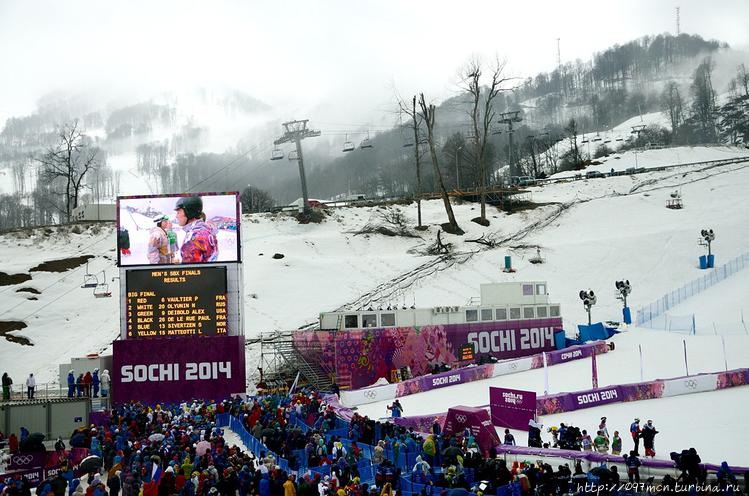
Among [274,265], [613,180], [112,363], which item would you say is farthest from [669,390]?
[613,180]

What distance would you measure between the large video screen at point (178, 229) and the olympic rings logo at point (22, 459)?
44.3 feet

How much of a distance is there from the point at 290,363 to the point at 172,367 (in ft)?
27.5

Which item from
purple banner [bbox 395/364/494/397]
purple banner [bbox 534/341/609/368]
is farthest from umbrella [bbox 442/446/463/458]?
purple banner [bbox 534/341/609/368]

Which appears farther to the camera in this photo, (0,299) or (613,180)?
(613,180)

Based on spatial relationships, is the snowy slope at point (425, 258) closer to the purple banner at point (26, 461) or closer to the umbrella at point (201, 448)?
the purple banner at point (26, 461)

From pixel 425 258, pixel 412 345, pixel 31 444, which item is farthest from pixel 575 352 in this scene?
pixel 31 444

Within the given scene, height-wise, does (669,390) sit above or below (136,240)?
below

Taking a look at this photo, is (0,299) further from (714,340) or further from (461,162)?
(461,162)

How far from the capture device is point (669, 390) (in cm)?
2839

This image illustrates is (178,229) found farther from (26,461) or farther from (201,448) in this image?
(201,448)

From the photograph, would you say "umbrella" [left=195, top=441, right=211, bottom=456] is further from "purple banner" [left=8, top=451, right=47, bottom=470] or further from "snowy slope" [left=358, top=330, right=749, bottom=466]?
"snowy slope" [left=358, top=330, right=749, bottom=466]

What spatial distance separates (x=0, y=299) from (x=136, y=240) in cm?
2029

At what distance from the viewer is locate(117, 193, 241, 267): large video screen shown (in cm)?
3231

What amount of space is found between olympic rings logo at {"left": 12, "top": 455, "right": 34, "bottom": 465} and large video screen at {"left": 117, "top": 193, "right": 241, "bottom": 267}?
13.5 m
